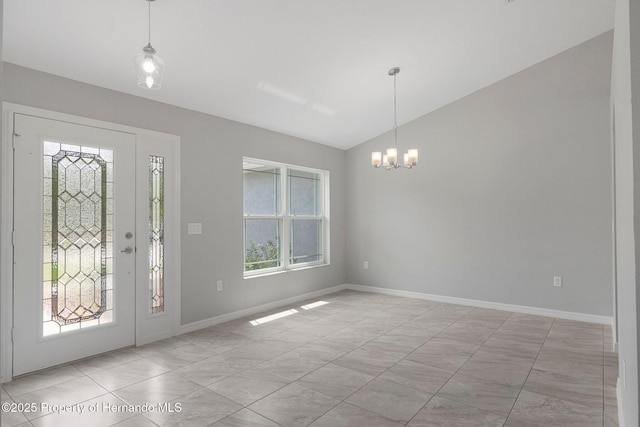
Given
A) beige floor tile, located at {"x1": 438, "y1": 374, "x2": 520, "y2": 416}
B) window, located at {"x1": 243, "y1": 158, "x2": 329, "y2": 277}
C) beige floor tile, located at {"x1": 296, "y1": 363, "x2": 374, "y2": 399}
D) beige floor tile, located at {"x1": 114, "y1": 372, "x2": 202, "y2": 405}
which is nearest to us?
beige floor tile, located at {"x1": 438, "y1": 374, "x2": 520, "y2": 416}

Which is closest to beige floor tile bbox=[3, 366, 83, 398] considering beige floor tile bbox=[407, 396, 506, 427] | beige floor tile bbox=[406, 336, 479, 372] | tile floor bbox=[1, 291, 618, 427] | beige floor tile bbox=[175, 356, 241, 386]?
tile floor bbox=[1, 291, 618, 427]

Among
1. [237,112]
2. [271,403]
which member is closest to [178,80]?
[237,112]

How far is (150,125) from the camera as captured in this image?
3.87m

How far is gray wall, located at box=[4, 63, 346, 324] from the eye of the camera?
11.6 ft

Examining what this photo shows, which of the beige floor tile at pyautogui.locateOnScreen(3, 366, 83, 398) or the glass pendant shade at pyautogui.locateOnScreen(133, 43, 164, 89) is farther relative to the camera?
the beige floor tile at pyautogui.locateOnScreen(3, 366, 83, 398)

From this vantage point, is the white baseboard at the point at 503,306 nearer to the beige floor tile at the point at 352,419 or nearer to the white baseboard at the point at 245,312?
the white baseboard at the point at 245,312

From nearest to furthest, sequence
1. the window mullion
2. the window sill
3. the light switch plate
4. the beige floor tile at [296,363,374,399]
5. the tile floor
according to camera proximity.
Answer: the tile floor → the beige floor tile at [296,363,374,399] → the light switch plate → the window sill → the window mullion

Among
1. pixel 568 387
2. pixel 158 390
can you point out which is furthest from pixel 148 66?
pixel 568 387

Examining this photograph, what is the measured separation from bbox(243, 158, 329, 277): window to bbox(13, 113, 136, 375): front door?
1620 mm

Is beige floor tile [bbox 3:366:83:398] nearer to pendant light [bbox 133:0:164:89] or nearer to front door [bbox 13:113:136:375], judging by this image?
front door [bbox 13:113:136:375]

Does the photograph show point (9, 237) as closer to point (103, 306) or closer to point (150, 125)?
point (103, 306)

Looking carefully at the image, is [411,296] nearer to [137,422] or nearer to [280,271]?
[280,271]

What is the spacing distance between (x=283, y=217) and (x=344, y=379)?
9.56 feet

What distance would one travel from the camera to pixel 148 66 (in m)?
2.38
